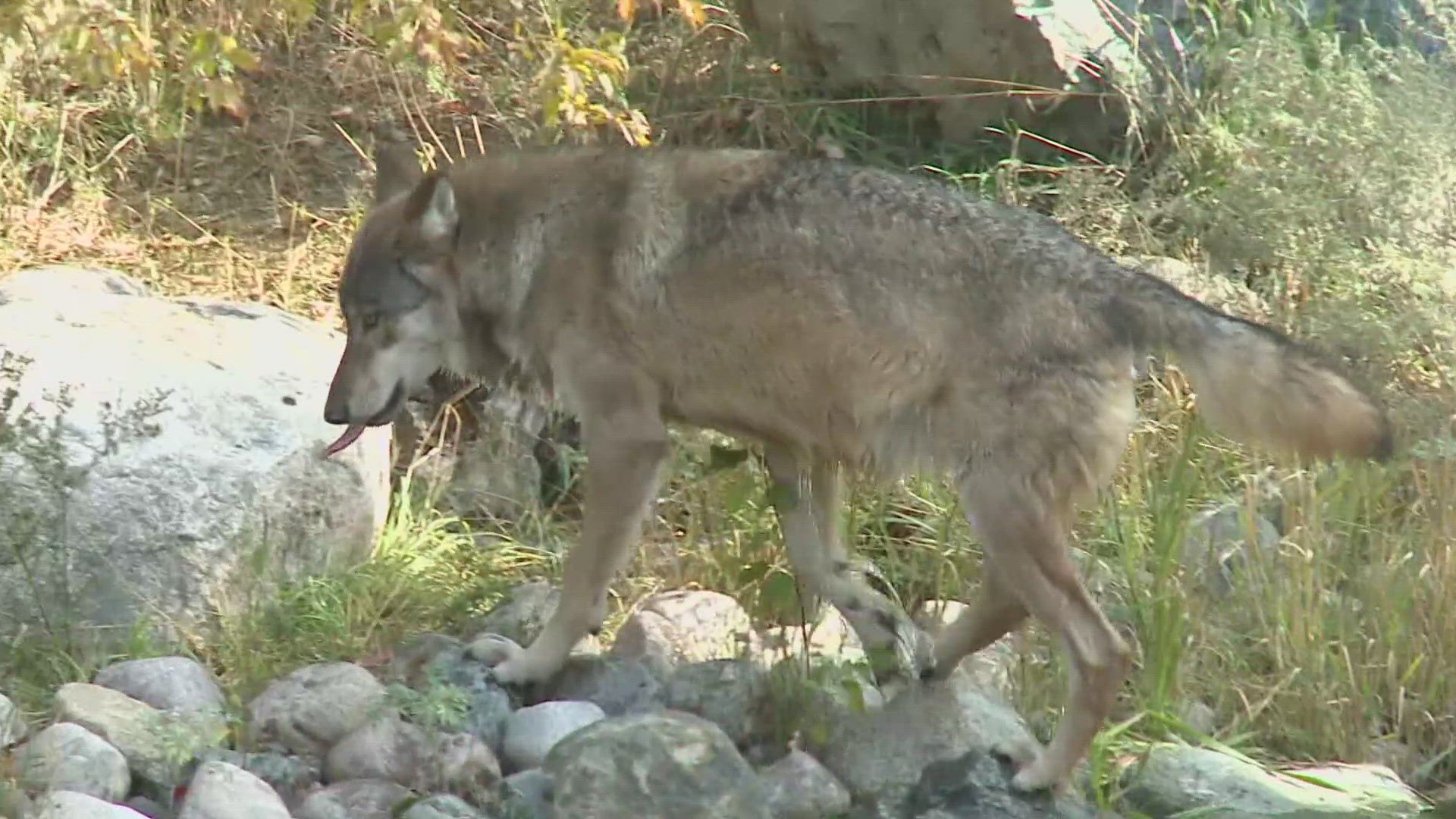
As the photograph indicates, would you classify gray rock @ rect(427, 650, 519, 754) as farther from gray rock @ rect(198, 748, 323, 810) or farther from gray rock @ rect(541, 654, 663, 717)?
gray rock @ rect(198, 748, 323, 810)

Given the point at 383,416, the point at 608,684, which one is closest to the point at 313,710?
the point at 608,684

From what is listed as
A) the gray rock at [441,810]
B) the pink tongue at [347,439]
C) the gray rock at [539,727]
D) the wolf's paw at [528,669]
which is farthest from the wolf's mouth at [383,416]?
the gray rock at [441,810]

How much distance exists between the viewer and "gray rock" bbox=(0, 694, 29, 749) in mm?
4066

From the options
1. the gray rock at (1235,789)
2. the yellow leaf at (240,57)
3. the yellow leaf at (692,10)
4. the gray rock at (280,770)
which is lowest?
the gray rock at (1235,789)

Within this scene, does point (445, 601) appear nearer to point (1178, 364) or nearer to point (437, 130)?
point (1178, 364)

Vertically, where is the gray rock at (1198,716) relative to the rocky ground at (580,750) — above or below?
below

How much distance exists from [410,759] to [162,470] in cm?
146

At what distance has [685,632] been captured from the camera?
5336mm

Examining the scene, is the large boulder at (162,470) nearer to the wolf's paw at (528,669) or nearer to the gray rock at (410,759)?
the wolf's paw at (528,669)

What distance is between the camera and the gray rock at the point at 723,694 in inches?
184

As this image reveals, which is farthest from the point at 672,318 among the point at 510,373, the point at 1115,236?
the point at 1115,236

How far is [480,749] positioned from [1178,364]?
6.86ft

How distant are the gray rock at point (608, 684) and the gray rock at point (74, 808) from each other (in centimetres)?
138

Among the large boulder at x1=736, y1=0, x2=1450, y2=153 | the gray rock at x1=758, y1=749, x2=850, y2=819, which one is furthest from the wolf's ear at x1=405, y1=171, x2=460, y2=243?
the large boulder at x1=736, y1=0, x2=1450, y2=153
